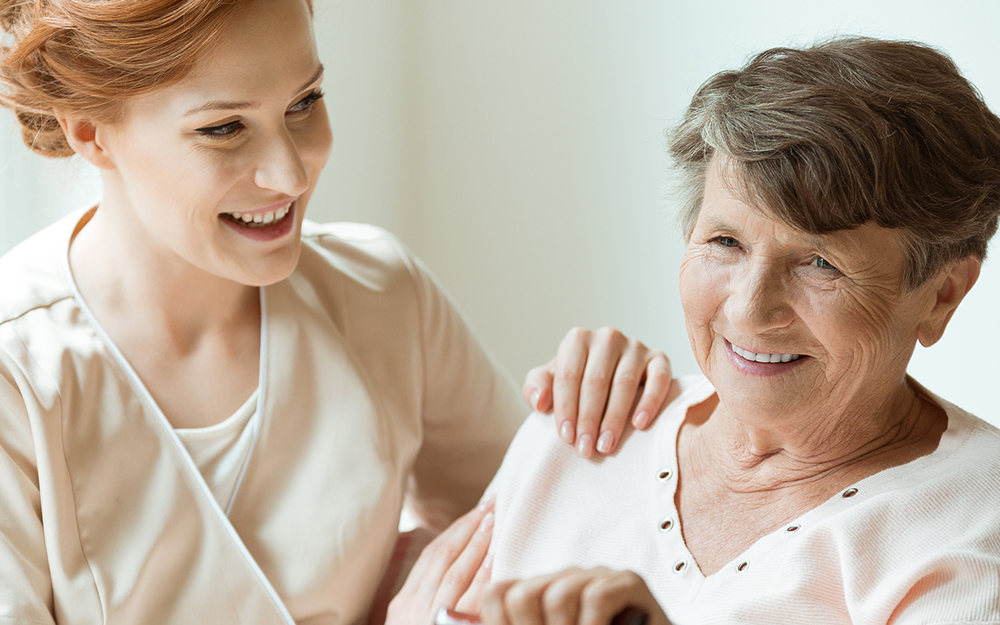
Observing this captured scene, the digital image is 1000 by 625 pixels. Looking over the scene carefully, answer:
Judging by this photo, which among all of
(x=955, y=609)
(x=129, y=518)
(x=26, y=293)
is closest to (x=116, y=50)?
(x=26, y=293)

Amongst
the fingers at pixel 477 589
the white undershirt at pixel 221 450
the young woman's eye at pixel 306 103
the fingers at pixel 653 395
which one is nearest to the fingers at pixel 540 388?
the fingers at pixel 653 395

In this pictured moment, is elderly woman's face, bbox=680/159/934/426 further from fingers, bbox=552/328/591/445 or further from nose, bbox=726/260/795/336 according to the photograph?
fingers, bbox=552/328/591/445

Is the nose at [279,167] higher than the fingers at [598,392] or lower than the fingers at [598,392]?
higher

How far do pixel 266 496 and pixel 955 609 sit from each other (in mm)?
1033

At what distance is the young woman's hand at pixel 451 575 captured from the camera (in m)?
1.52

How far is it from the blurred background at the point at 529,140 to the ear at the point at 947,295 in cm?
Result: 128

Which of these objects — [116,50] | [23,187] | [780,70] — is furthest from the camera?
[23,187]

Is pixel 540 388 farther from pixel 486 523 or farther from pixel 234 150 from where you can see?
pixel 234 150

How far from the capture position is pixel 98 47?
1.42 meters

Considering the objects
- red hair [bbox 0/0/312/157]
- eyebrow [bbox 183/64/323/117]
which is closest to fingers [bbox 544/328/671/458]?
eyebrow [bbox 183/64/323/117]

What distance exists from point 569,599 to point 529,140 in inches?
94.4

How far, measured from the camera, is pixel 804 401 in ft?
4.18

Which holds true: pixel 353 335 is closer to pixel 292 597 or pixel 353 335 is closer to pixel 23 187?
pixel 292 597

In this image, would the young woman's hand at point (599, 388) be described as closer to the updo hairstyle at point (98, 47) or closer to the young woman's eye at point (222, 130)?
the young woman's eye at point (222, 130)
